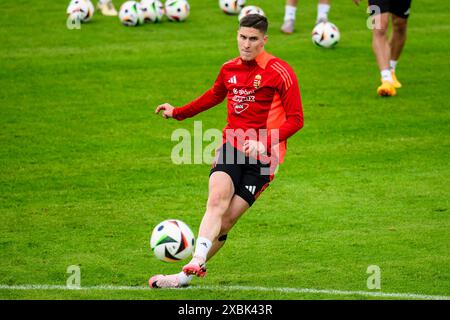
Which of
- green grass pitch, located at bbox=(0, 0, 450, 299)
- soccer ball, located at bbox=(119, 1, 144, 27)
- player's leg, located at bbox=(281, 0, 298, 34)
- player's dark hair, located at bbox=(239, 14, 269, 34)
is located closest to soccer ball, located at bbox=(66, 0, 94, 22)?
green grass pitch, located at bbox=(0, 0, 450, 299)

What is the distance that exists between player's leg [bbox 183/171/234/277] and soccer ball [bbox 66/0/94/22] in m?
12.0

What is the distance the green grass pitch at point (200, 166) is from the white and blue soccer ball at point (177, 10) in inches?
10.7

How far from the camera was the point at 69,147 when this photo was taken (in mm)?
13898

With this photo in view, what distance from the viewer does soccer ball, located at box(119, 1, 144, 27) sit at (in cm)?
1992

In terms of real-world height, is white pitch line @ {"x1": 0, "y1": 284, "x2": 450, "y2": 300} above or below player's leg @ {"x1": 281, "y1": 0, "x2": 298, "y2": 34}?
below

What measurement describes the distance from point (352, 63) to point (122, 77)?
4610 mm

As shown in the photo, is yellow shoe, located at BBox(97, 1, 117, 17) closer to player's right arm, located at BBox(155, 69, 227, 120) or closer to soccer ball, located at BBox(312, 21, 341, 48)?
soccer ball, located at BBox(312, 21, 341, 48)

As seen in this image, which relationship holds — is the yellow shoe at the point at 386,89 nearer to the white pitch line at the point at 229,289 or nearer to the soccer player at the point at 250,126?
the soccer player at the point at 250,126

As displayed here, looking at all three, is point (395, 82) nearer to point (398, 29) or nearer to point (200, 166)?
point (398, 29)

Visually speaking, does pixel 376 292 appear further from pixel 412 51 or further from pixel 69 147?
pixel 412 51

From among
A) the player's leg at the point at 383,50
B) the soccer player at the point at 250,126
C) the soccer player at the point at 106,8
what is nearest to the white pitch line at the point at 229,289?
the soccer player at the point at 250,126

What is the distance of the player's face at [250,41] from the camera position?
8.84 metres

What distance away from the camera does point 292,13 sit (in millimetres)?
19703

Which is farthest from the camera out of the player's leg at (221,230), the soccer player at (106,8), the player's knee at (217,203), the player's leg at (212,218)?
the soccer player at (106,8)
